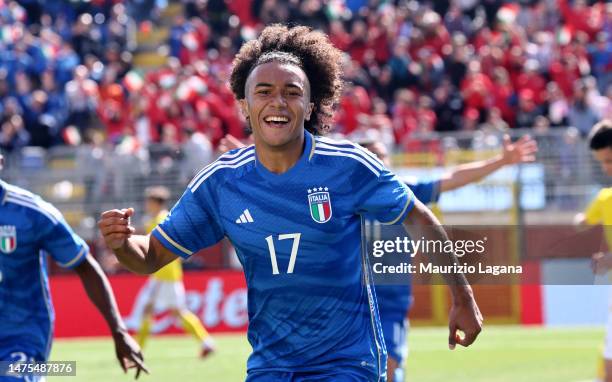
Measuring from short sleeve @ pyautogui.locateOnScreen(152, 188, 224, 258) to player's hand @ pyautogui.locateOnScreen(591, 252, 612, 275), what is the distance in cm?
250

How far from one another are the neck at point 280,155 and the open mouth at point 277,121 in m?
0.11

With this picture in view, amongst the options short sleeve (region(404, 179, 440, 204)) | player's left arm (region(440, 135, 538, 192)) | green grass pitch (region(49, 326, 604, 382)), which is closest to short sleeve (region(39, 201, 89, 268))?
short sleeve (region(404, 179, 440, 204))

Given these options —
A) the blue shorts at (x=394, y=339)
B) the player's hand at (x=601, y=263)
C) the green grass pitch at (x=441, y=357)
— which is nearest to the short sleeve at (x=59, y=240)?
the blue shorts at (x=394, y=339)

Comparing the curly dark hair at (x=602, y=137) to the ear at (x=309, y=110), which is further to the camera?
the curly dark hair at (x=602, y=137)

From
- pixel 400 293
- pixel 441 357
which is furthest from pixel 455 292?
pixel 441 357

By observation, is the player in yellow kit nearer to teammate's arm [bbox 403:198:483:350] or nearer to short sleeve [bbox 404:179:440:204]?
short sleeve [bbox 404:179:440:204]

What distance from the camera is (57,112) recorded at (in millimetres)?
23344

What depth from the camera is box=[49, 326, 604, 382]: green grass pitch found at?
1388cm

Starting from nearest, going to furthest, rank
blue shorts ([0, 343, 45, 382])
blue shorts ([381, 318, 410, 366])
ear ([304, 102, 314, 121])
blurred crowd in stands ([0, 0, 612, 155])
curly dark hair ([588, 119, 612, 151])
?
ear ([304, 102, 314, 121]), blue shorts ([0, 343, 45, 382]), blue shorts ([381, 318, 410, 366]), curly dark hair ([588, 119, 612, 151]), blurred crowd in stands ([0, 0, 612, 155])

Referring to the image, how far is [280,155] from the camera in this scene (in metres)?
5.67

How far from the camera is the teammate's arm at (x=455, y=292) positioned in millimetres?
5523

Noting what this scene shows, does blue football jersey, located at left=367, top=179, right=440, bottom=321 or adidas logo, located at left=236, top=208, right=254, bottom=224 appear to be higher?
blue football jersey, located at left=367, top=179, right=440, bottom=321

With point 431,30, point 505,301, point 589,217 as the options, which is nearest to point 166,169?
point 505,301

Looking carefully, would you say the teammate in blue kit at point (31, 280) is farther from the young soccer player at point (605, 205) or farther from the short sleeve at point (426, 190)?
the young soccer player at point (605, 205)
